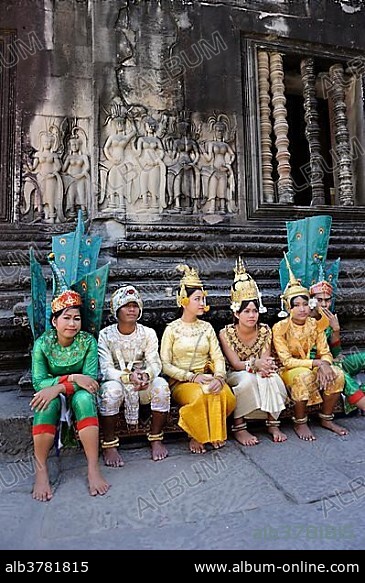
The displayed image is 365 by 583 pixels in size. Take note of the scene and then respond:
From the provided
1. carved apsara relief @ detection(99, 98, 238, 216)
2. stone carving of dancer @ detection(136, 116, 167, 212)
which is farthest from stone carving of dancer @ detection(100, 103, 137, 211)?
stone carving of dancer @ detection(136, 116, 167, 212)

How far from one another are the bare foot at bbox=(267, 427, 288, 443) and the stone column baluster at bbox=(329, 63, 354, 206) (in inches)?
149

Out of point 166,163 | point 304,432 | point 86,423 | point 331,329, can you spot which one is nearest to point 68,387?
point 86,423

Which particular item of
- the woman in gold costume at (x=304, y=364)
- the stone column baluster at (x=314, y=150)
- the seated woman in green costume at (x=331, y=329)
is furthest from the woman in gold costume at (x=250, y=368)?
the stone column baluster at (x=314, y=150)

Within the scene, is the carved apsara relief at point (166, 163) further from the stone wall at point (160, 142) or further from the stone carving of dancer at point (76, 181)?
the stone carving of dancer at point (76, 181)

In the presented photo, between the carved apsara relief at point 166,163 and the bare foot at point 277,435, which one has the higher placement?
the carved apsara relief at point 166,163

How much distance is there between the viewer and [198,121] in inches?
223

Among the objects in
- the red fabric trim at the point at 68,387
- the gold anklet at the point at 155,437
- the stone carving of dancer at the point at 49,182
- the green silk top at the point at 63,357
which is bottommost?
the gold anklet at the point at 155,437

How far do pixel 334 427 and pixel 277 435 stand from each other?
1.77ft

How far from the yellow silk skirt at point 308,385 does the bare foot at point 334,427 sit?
0.62ft

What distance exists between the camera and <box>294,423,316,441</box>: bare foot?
11.5 feet

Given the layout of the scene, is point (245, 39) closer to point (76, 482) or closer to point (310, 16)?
point (310, 16)

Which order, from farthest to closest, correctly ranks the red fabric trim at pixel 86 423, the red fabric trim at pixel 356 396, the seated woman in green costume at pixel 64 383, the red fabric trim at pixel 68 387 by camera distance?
the red fabric trim at pixel 356 396 → the red fabric trim at pixel 68 387 → the red fabric trim at pixel 86 423 → the seated woman in green costume at pixel 64 383

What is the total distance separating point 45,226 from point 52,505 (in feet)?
11.1
